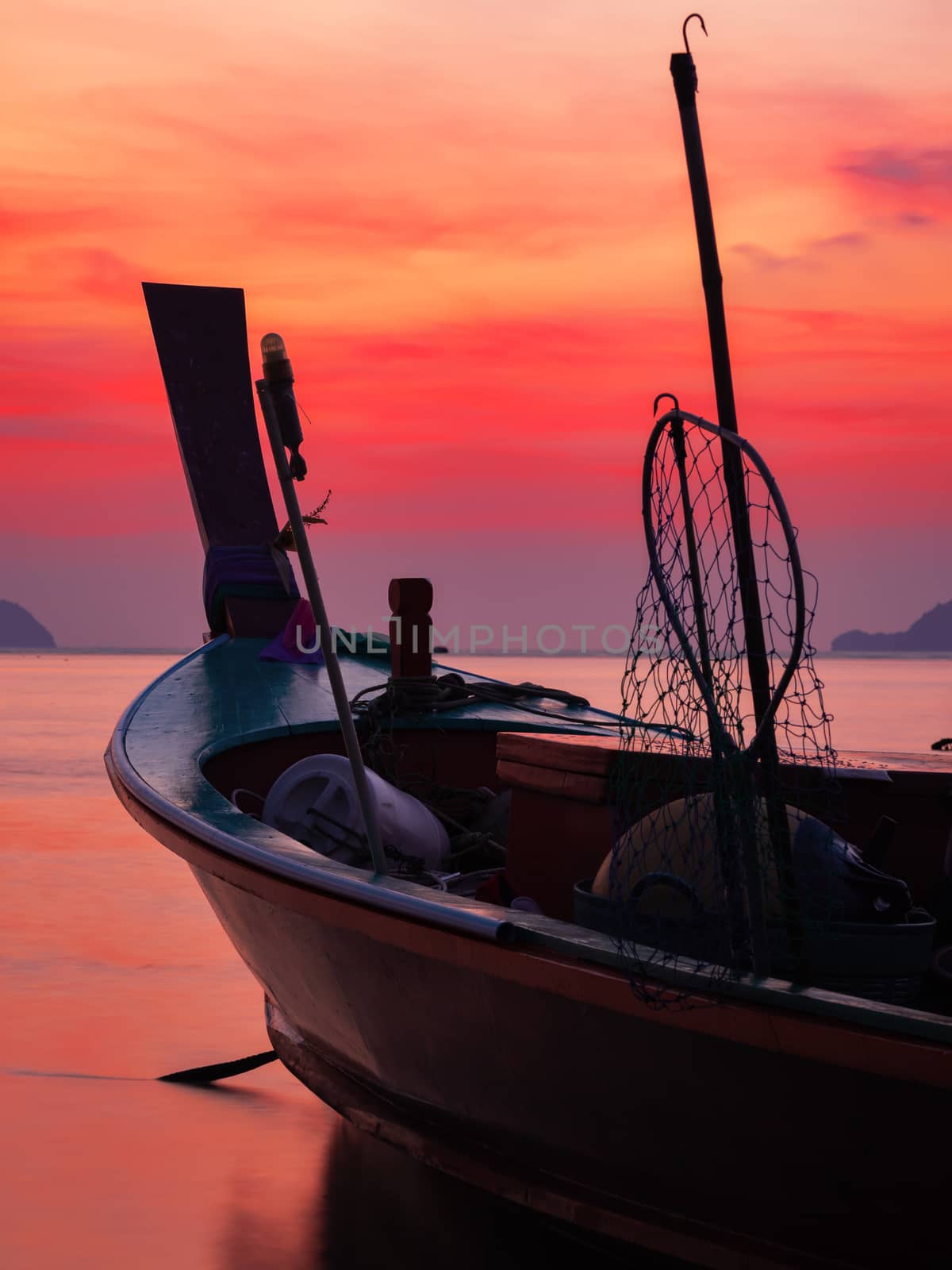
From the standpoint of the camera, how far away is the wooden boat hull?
2.44 m

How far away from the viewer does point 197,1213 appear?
4531 mm

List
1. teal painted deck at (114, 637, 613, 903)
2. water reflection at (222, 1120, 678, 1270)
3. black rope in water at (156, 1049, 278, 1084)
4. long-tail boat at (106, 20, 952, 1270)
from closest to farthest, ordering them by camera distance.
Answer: long-tail boat at (106, 20, 952, 1270)
water reflection at (222, 1120, 678, 1270)
teal painted deck at (114, 637, 613, 903)
black rope in water at (156, 1049, 278, 1084)

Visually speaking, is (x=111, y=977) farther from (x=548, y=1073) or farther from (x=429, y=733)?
(x=548, y=1073)

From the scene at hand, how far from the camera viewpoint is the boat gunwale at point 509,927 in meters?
2.35

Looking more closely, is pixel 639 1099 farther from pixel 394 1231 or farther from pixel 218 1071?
pixel 218 1071

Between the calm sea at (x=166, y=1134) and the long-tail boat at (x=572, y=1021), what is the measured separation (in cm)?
33

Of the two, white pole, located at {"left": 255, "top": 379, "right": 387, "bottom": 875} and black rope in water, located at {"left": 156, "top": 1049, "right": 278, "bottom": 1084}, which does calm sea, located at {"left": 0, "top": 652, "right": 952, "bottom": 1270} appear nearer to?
black rope in water, located at {"left": 156, "top": 1049, "right": 278, "bottom": 1084}

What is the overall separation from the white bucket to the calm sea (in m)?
1.12

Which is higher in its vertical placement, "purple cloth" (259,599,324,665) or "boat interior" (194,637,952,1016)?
"purple cloth" (259,599,324,665)

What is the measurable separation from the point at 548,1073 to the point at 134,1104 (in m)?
3.13

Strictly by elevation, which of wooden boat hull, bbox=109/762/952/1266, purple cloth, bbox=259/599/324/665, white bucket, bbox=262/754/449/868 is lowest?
wooden boat hull, bbox=109/762/952/1266

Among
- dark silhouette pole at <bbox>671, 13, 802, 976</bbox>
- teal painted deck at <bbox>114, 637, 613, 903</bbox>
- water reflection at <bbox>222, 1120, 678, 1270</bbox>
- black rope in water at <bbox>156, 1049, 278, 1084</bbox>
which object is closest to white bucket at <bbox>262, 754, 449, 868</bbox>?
teal painted deck at <bbox>114, 637, 613, 903</bbox>

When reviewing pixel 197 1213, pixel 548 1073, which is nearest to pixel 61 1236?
pixel 197 1213

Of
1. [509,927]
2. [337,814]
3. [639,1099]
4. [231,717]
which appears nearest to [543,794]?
[337,814]
